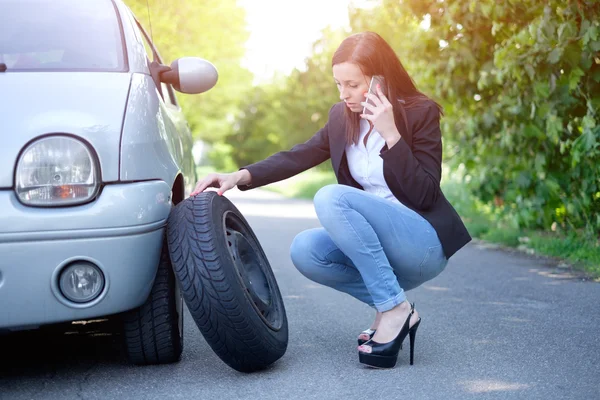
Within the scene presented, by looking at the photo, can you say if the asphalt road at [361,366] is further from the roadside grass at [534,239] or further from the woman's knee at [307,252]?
the roadside grass at [534,239]

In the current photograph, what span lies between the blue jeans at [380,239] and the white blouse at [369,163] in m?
0.16

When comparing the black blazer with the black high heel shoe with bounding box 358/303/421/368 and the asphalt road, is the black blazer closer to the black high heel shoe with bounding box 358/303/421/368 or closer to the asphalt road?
the black high heel shoe with bounding box 358/303/421/368

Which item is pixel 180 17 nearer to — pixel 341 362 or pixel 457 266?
pixel 457 266

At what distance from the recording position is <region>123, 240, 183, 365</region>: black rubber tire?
324 centimetres

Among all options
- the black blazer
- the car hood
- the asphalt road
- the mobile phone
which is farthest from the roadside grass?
the car hood

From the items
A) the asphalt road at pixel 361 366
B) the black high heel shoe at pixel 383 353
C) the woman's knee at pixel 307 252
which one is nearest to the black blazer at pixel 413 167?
the woman's knee at pixel 307 252

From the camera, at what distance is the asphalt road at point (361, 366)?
3.03 meters

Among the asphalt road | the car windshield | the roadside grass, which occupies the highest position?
the car windshield

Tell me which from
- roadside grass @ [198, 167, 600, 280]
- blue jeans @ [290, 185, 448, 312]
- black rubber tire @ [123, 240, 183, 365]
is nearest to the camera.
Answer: black rubber tire @ [123, 240, 183, 365]

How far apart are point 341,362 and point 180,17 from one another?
16.3m

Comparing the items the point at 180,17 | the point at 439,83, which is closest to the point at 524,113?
the point at 439,83

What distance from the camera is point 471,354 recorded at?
11.7 feet

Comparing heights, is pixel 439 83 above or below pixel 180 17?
below

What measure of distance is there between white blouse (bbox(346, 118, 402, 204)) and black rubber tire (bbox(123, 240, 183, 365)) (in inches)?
36.4
